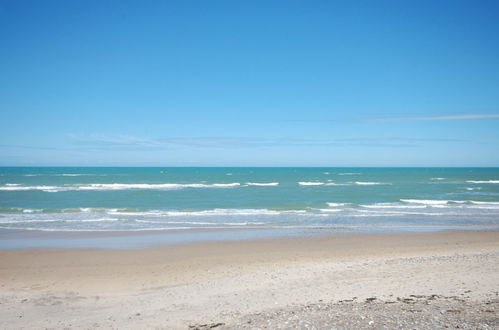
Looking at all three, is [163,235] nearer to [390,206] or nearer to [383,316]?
[383,316]

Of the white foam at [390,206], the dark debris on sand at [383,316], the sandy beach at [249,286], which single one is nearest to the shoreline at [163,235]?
the sandy beach at [249,286]

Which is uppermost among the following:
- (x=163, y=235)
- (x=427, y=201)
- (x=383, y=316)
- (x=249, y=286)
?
(x=383, y=316)

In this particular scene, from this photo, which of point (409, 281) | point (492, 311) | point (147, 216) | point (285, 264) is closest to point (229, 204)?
point (147, 216)

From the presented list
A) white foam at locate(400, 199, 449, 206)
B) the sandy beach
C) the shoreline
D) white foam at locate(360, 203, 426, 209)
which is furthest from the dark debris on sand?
white foam at locate(400, 199, 449, 206)

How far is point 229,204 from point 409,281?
70.4ft

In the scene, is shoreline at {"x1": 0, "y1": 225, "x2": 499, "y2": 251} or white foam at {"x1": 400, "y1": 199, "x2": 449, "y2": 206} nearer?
shoreline at {"x1": 0, "y1": 225, "x2": 499, "y2": 251}

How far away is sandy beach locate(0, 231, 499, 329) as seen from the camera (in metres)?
6.52

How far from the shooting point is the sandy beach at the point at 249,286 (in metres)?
6.52

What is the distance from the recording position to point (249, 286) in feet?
29.3

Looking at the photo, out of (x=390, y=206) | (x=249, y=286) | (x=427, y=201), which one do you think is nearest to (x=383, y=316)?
(x=249, y=286)

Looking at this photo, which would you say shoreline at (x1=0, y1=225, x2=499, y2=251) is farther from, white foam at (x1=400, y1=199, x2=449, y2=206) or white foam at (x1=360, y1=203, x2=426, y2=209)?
white foam at (x1=400, y1=199, x2=449, y2=206)

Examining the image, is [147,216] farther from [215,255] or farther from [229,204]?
[215,255]

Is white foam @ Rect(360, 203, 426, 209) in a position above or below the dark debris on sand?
below

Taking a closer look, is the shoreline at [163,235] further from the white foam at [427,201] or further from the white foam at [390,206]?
the white foam at [427,201]
